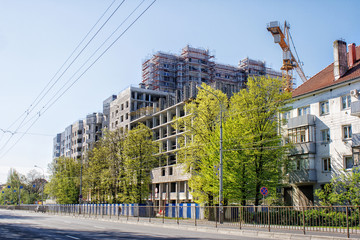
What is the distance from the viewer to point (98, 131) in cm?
9888

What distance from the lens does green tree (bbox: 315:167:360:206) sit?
3103 centimetres

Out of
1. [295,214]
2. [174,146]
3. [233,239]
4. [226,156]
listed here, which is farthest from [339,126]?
[174,146]

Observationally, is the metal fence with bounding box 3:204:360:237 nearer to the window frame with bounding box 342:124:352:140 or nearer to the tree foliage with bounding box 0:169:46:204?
the window frame with bounding box 342:124:352:140

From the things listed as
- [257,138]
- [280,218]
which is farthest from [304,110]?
[280,218]

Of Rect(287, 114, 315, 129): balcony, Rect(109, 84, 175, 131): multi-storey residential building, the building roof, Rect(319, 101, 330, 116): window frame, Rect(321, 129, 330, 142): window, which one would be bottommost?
Rect(321, 129, 330, 142): window

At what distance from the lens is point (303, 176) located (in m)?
38.7

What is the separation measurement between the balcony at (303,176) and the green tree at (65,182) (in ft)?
160

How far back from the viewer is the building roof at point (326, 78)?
37062 millimetres

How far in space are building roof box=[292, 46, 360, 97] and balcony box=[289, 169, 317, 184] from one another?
778 cm

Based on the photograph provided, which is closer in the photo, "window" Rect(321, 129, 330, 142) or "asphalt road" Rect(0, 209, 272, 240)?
"asphalt road" Rect(0, 209, 272, 240)

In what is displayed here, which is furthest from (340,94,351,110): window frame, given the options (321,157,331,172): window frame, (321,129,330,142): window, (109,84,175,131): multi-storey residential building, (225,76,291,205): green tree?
(109,84,175,131): multi-storey residential building

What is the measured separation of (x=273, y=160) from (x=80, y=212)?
110 ft

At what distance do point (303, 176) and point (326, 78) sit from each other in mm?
10127

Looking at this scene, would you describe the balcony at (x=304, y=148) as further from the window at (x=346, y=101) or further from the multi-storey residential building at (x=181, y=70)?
the multi-storey residential building at (x=181, y=70)
